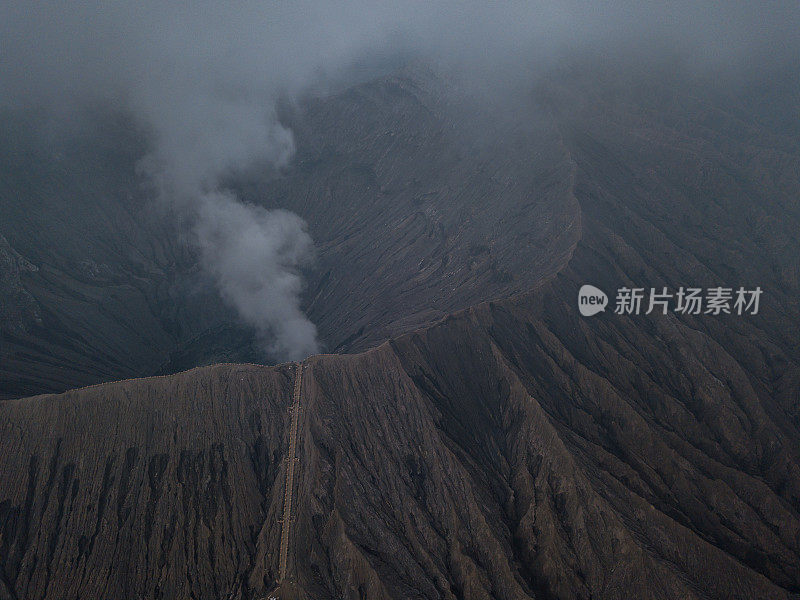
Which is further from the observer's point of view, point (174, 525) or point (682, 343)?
point (682, 343)

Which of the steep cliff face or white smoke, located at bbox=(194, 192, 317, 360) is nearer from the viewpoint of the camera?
the steep cliff face

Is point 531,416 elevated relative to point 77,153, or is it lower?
lower

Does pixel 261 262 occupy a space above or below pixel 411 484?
above

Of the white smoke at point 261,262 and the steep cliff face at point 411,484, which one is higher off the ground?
the white smoke at point 261,262

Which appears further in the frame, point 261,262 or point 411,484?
point 261,262

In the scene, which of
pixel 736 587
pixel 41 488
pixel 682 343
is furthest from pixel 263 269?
pixel 736 587

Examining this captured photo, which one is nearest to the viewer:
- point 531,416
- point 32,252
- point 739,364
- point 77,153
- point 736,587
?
point 736,587

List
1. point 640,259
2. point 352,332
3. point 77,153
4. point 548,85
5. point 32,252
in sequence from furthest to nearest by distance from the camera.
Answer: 1. point 548,85
2. point 77,153
3. point 32,252
4. point 352,332
5. point 640,259

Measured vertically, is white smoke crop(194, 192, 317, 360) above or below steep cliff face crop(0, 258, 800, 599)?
above

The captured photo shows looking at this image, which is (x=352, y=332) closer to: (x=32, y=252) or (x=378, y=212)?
(x=378, y=212)

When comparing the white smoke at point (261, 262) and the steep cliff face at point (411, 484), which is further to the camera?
the white smoke at point (261, 262)

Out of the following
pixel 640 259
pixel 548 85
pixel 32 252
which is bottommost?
pixel 640 259
